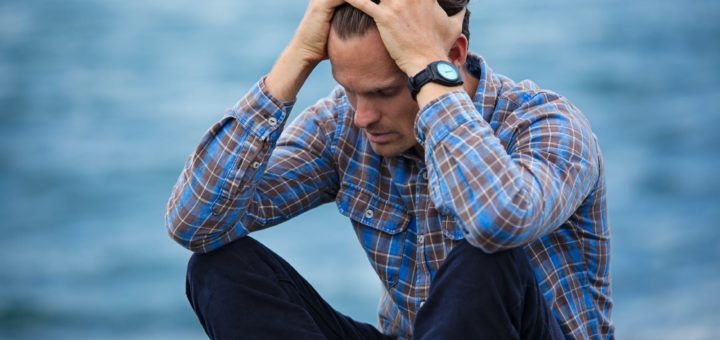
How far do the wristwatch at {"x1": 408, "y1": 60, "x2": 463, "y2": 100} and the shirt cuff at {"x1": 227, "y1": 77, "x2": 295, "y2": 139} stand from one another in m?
0.35

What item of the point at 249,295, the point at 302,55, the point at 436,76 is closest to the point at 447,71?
the point at 436,76

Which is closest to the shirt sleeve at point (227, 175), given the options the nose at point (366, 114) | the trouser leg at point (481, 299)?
the nose at point (366, 114)

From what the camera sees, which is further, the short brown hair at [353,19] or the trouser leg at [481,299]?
the short brown hair at [353,19]

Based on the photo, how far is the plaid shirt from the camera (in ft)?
7.98

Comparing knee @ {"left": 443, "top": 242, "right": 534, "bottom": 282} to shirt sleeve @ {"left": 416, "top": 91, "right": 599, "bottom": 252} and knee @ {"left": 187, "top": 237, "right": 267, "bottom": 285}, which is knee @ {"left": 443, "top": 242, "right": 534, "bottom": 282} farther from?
knee @ {"left": 187, "top": 237, "right": 267, "bottom": 285}

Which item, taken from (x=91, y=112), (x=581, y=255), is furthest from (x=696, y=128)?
(x=581, y=255)

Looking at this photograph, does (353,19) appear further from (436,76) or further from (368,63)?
(436,76)

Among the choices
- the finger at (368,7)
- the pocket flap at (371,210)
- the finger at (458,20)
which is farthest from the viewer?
the pocket flap at (371,210)

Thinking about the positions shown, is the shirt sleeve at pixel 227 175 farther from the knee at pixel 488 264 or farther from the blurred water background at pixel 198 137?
the blurred water background at pixel 198 137

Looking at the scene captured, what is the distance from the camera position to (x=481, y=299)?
7.65 ft

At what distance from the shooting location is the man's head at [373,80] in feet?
8.66

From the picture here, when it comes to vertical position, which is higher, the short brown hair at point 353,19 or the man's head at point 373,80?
the short brown hair at point 353,19

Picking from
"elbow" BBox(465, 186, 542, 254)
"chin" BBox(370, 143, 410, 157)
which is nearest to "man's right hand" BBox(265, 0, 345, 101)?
"chin" BBox(370, 143, 410, 157)

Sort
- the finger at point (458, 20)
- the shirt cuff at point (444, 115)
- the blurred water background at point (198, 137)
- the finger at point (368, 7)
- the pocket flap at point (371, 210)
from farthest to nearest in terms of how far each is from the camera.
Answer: the blurred water background at point (198, 137)
the pocket flap at point (371, 210)
the finger at point (458, 20)
the finger at point (368, 7)
the shirt cuff at point (444, 115)
